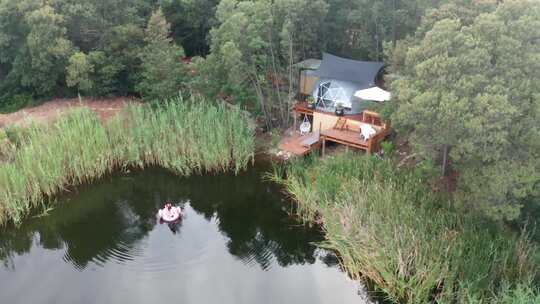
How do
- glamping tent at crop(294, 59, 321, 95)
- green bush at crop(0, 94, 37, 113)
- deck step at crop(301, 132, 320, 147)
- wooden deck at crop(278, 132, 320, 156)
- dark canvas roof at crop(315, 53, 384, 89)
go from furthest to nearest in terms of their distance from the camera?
green bush at crop(0, 94, 37, 113)
glamping tent at crop(294, 59, 321, 95)
dark canvas roof at crop(315, 53, 384, 89)
deck step at crop(301, 132, 320, 147)
wooden deck at crop(278, 132, 320, 156)

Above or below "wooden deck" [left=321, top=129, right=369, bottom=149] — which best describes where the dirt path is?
above

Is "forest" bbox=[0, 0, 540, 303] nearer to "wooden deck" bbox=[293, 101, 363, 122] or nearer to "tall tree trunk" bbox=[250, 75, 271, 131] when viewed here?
"tall tree trunk" bbox=[250, 75, 271, 131]

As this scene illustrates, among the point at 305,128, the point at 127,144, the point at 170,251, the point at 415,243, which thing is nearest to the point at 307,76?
the point at 305,128

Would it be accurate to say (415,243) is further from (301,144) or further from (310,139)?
(310,139)

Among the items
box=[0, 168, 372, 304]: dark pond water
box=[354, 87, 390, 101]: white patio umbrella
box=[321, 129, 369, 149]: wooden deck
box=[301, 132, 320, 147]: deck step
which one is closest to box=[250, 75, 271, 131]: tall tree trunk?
box=[301, 132, 320, 147]: deck step

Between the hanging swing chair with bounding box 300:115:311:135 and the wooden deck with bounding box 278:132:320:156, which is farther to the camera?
the hanging swing chair with bounding box 300:115:311:135

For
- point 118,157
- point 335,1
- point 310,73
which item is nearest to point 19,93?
point 118,157
